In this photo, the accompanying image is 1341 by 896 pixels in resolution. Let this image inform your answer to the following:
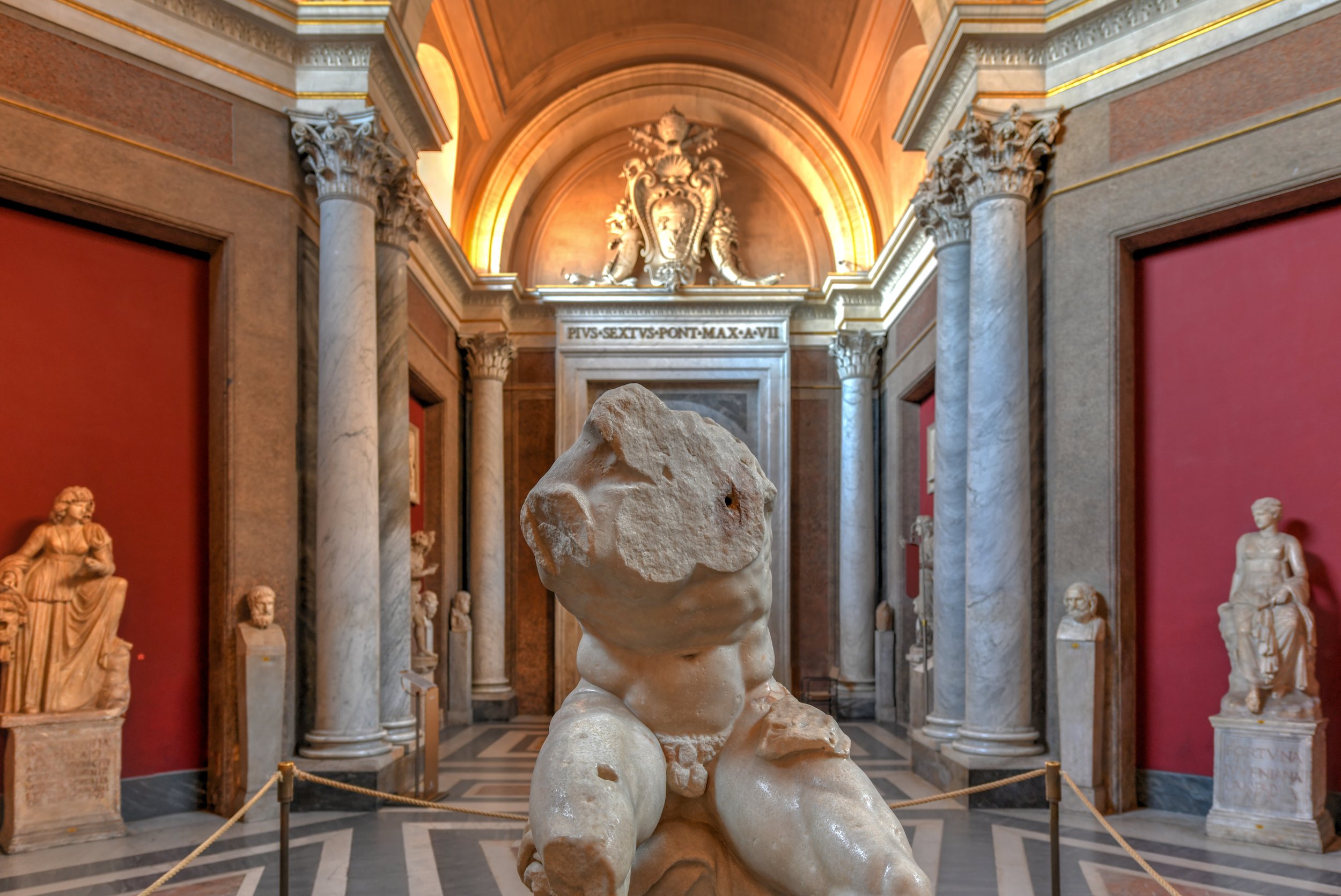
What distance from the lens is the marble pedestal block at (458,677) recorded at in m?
12.4

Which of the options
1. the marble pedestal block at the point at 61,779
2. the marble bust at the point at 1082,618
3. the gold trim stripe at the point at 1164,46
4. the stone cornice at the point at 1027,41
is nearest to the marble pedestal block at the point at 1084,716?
the marble bust at the point at 1082,618

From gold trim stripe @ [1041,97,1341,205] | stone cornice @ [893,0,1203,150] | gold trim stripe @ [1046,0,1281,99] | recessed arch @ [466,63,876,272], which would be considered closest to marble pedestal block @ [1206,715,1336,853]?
gold trim stripe @ [1041,97,1341,205]

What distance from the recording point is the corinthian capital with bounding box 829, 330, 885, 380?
13.1m

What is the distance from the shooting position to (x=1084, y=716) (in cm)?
704

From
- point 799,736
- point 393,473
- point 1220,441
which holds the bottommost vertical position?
point 799,736

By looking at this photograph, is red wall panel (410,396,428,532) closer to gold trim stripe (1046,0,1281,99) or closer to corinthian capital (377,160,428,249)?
corinthian capital (377,160,428,249)

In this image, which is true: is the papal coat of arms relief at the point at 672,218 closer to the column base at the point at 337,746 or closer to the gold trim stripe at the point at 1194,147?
the gold trim stripe at the point at 1194,147

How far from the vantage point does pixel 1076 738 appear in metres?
7.05

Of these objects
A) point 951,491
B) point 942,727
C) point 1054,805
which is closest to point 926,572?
point 951,491

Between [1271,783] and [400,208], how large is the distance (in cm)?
738

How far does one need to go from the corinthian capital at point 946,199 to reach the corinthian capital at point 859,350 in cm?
430

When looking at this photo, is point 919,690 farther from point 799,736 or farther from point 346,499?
point 799,736

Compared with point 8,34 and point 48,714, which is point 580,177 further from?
point 48,714

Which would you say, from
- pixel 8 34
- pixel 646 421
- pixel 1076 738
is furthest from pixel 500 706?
pixel 646 421
